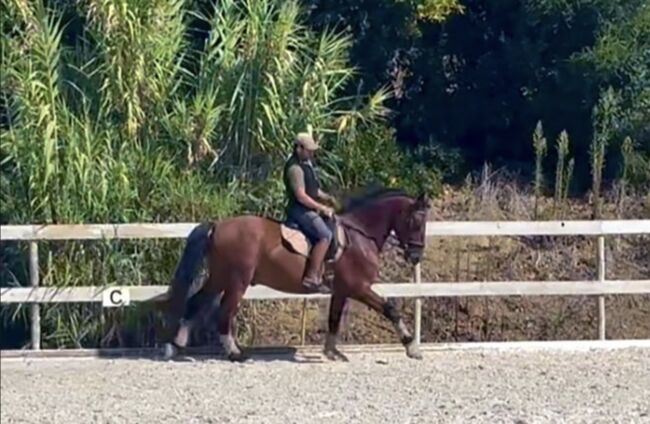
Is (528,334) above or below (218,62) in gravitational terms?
below

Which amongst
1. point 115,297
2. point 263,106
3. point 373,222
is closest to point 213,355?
point 115,297

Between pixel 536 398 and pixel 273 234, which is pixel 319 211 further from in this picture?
pixel 536 398

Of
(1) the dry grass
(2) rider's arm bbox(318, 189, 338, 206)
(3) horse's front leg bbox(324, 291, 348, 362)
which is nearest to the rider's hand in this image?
(2) rider's arm bbox(318, 189, 338, 206)

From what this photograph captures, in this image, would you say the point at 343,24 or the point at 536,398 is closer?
the point at 536,398

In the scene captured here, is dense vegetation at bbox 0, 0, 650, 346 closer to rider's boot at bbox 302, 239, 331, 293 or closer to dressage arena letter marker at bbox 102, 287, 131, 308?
dressage arena letter marker at bbox 102, 287, 131, 308

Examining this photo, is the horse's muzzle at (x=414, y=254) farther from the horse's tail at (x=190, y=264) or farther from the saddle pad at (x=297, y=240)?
the horse's tail at (x=190, y=264)

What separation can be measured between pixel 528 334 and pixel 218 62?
4175 millimetres

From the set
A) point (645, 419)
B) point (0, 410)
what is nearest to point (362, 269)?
point (645, 419)

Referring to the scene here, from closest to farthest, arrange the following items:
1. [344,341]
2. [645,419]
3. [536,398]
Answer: [645,419], [536,398], [344,341]

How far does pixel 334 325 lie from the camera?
14.0m

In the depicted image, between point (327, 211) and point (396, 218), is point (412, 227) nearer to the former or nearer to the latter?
point (396, 218)

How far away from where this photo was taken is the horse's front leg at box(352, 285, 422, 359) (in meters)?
13.9

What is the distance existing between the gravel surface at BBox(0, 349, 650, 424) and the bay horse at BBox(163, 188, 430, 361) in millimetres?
379

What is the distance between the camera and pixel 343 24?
64.1 feet
